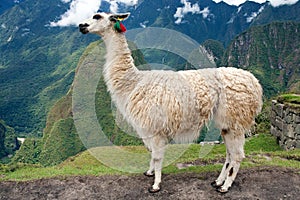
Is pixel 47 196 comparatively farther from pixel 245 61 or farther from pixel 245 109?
pixel 245 61

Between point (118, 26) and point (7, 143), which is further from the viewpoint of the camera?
point (7, 143)

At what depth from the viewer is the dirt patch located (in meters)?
5.34

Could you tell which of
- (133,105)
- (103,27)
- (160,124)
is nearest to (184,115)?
(160,124)

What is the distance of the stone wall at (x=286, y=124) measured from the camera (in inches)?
442

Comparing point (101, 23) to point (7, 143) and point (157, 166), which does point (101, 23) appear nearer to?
point (157, 166)

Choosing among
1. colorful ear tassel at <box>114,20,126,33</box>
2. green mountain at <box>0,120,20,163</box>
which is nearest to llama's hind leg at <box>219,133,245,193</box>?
colorful ear tassel at <box>114,20,126,33</box>

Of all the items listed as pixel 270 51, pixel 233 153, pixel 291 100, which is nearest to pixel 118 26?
pixel 233 153

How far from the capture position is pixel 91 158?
1361cm

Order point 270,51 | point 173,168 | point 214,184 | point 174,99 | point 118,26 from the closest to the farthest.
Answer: point 174,99 → point 118,26 → point 214,184 → point 173,168 → point 270,51

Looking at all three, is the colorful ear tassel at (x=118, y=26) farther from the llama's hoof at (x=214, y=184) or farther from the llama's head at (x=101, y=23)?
the llama's hoof at (x=214, y=184)

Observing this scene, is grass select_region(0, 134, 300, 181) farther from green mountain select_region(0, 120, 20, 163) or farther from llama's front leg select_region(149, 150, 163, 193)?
green mountain select_region(0, 120, 20, 163)

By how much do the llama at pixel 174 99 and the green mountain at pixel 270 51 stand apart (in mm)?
101269

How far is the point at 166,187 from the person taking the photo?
218 inches

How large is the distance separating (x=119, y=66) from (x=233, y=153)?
244 centimetres
